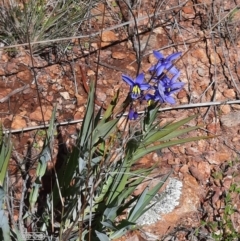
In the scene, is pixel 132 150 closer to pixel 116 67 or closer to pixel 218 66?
pixel 116 67

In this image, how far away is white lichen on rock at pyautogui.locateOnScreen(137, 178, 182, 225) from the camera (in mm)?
1846

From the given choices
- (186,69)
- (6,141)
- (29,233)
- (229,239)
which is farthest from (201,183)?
(6,141)

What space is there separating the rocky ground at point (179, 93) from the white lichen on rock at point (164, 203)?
0.7 inches

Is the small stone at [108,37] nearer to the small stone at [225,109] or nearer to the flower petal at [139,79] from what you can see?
the small stone at [225,109]

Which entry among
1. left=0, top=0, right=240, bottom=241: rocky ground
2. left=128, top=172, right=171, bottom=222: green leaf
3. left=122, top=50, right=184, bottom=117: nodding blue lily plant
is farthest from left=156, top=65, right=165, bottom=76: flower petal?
left=0, top=0, right=240, bottom=241: rocky ground

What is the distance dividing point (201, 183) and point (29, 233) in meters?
0.71

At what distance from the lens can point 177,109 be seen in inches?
83.0

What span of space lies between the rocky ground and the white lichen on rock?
0.7 inches

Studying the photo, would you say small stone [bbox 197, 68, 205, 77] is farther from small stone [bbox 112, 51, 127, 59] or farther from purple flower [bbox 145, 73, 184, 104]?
purple flower [bbox 145, 73, 184, 104]

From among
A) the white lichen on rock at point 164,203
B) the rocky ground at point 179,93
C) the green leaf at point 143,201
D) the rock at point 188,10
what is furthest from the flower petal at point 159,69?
the rock at point 188,10

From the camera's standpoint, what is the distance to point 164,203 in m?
1.89

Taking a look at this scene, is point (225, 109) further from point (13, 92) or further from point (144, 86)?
point (144, 86)

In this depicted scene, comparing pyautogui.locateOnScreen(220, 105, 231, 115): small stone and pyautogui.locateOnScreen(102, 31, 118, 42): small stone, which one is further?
pyautogui.locateOnScreen(102, 31, 118, 42): small stone

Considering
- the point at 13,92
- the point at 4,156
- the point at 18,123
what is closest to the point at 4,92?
the point at 13,92
